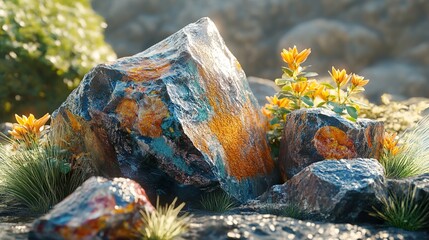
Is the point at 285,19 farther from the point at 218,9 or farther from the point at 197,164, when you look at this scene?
the point at 197,164

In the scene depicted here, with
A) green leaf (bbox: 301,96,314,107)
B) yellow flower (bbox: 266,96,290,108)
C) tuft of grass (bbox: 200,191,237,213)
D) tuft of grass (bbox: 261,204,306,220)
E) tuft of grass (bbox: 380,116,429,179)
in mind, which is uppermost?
yellow flower (bbox: 266,96,290,108)

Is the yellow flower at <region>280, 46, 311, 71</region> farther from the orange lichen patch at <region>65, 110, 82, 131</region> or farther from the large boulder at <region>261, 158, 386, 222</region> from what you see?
the orange lichen patch at <region>65, 110, 82, 131</region>

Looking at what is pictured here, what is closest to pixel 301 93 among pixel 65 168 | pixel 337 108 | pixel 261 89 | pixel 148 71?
pixel 337 108

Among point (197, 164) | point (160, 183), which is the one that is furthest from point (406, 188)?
point (160, 183)

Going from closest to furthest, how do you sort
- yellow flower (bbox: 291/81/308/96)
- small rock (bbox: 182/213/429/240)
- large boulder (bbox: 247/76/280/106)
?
small rock (bbox: 182/213/429/240) → yellow flower (bbox: 291/81/308/96) → large boulder (bbox: 247/76/280/106)

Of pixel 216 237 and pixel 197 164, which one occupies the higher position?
pixel 197 164

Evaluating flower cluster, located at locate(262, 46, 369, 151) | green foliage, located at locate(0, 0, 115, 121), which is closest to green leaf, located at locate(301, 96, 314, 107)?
flower cluster, located at locate(262, 46, 369, 151)
